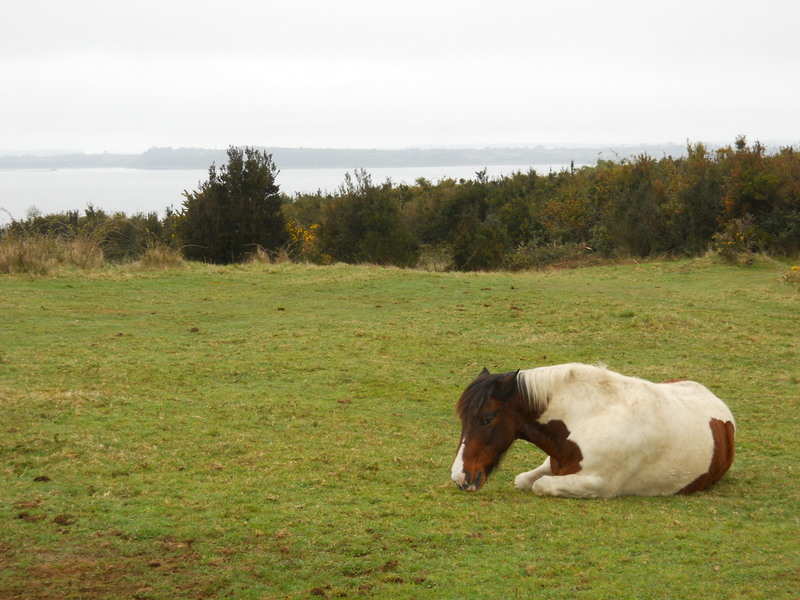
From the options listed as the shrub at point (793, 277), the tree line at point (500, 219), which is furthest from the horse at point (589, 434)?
the tree line at point (500, 219)

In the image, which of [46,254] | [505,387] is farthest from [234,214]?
[505,387]

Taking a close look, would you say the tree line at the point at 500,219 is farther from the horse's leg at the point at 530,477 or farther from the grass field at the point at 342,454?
the horse's leg at the point at 530,477

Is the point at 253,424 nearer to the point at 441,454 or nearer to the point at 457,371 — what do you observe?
the point at 441,454

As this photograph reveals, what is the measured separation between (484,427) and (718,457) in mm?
1852

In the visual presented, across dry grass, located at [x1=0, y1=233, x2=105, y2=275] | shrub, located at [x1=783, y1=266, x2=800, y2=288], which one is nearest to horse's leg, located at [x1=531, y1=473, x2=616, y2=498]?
shrub, located at [x1=783, y1=266, x2=800, y2=288]

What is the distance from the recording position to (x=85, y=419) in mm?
7598

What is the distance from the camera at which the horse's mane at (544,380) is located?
6.00m

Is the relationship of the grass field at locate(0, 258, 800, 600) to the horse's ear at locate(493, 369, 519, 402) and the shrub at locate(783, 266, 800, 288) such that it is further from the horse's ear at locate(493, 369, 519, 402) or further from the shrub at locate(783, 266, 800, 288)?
the shrub at locate(783, 266, 800, 288)

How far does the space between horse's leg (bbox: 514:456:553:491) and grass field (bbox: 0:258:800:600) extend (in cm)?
13

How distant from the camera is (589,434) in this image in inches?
229

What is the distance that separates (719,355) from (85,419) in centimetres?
855

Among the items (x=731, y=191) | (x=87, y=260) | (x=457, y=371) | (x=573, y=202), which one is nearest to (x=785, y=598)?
(x=457, y=371)

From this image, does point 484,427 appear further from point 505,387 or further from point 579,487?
point 579,487

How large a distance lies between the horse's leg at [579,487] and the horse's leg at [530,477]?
32cm
